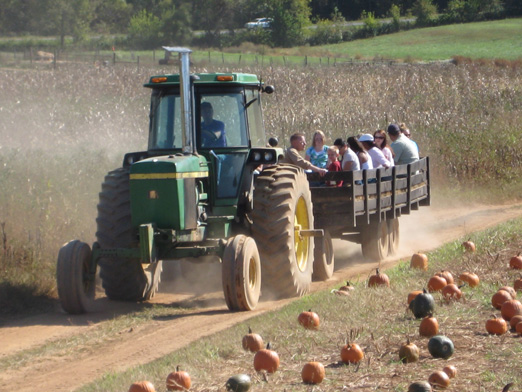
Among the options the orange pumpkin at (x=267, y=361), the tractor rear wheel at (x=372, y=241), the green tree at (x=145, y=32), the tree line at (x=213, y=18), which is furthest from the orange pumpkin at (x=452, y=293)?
the green tree at (x=145, y=32)

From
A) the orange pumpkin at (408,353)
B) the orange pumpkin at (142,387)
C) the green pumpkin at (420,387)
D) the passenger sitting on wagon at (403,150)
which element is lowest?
the orange pumpkin at (408,353)

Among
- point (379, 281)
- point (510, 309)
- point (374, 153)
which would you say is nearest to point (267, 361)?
point (510, 309)

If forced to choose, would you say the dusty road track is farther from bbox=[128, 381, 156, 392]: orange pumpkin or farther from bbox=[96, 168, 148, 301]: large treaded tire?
bbox=[128, 381, 156, 392]: orange pumpkin

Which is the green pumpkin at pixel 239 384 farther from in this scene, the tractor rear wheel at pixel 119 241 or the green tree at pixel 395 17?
the green tree at pixel 395 17

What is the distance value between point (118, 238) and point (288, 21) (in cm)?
5634

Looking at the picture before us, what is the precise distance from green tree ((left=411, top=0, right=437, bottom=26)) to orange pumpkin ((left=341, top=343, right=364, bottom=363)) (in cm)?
7287

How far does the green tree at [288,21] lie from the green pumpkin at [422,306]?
5757 centimetres

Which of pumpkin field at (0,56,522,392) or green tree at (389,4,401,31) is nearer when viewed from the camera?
pumpkin field at (0,56,522,392)

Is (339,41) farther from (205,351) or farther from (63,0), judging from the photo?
(205,351)

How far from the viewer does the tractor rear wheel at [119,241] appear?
363 inches

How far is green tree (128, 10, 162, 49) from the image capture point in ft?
174

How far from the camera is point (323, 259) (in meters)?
11.2

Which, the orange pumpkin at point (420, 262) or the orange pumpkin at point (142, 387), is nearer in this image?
the orange pumpkin at point (142, 387)

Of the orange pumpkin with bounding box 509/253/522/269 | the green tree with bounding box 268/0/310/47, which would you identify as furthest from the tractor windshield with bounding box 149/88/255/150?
the green tree with bounding box 268/0/310/47
